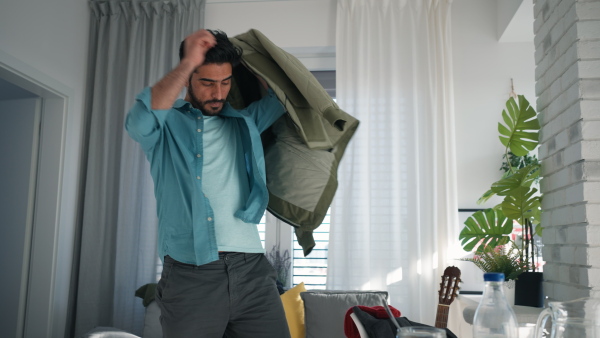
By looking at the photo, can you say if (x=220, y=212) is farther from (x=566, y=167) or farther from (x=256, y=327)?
(x=566, y=167)

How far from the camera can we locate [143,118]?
5.12ft

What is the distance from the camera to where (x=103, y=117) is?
4230 millimetres

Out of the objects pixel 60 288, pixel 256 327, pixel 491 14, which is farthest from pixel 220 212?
pixel 491 14

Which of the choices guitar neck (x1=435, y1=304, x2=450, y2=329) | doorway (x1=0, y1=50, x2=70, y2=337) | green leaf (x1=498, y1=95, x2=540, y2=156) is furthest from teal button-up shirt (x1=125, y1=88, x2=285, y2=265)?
doorway (x1=0, y1=50, x2=70, y2=337)

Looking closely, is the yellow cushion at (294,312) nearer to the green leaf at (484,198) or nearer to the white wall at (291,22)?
the green leaf at (484,198)

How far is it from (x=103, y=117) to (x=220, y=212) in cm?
285

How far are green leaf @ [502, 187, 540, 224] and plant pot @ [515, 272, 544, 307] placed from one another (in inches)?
13.8

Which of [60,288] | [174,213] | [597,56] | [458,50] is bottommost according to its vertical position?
[60,288]

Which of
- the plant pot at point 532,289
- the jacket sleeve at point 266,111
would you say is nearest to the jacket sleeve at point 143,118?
the jacket sleeve at point 266,111

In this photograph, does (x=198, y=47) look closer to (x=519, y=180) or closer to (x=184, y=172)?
(x=184, y=172)

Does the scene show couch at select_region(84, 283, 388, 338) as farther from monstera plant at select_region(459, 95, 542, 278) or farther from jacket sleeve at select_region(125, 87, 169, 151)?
jacket sleeve at select_region(125, 87, 169, 151)

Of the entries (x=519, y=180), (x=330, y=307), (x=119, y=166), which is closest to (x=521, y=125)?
(x=519, y=180)

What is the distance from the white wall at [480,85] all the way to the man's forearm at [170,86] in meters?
2.81

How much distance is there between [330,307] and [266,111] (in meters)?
1.93
